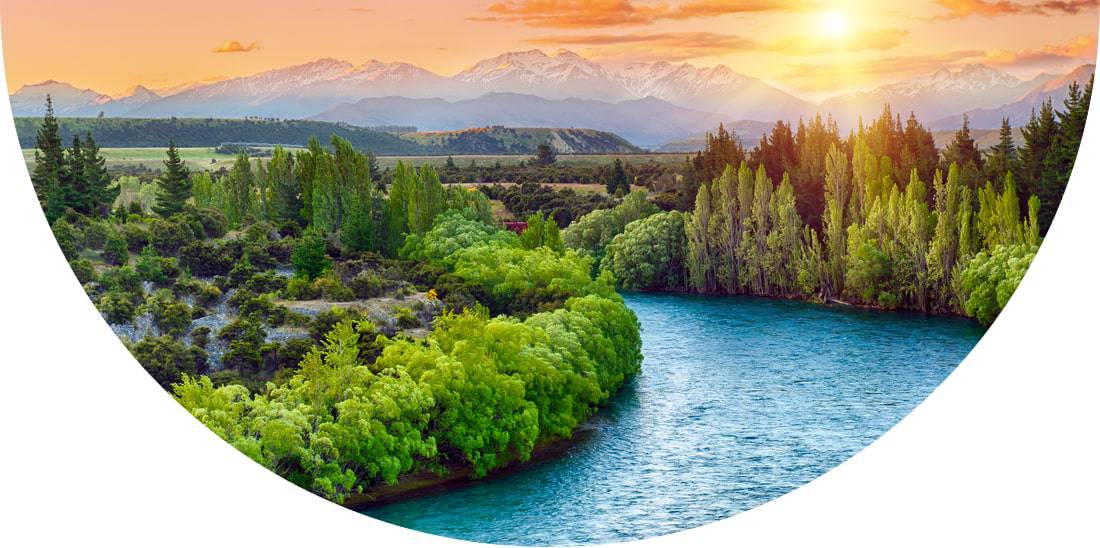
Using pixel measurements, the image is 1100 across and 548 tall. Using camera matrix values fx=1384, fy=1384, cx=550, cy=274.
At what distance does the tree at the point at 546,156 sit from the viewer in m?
16.6

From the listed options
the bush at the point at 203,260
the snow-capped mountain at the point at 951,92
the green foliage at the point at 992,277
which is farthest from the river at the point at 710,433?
the bush at the point at 203,260

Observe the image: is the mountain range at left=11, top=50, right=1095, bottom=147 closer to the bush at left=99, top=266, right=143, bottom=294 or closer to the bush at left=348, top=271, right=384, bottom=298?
the bush at left=99, top=266, right=143, bottom=294

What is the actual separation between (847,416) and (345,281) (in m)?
4.67

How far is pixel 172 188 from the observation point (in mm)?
13484

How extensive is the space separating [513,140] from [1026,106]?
5.41 metres

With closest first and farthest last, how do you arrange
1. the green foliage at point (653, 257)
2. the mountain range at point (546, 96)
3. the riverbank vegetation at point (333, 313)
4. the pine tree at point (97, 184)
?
the mountain range at point (546, 96) < the riverbank vegetation at point (333, 313) < the pine tree at point (97, 184) < the green foliage at point (653, 257)

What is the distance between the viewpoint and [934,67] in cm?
962

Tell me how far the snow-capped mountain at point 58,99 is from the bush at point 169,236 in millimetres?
1605

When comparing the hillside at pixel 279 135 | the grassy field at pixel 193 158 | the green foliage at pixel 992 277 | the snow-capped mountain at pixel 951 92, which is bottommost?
the green foliage at pixel 992 277

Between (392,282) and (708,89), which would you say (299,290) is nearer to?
(392,282)

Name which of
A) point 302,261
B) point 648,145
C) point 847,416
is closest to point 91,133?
point 302,261

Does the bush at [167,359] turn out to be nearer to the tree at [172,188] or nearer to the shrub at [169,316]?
the shrub at [169,316]

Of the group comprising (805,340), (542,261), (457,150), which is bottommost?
(805,340)

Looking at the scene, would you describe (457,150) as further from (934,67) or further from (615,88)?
(934,67)
